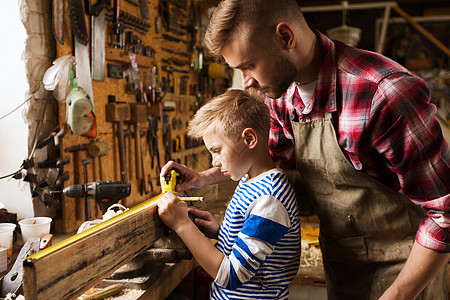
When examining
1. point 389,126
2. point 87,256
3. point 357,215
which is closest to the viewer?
point 87,256

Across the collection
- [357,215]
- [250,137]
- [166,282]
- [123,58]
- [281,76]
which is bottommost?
[166,282]

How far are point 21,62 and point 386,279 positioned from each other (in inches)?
89.6

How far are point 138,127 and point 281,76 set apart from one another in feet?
8.52

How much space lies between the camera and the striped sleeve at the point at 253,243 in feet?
4.29

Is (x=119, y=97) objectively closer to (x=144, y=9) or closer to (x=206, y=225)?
Answer: (x=144, y=9)

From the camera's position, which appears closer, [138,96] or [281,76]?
[281,76]

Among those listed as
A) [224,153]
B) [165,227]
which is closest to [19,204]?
[165,227]

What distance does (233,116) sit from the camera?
1.45 metres

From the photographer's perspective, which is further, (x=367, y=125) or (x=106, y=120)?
(x=106, y=120)

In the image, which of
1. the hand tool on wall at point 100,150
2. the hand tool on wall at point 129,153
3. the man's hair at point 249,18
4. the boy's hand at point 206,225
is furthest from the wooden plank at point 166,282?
the hand tool on wall at point 129,153

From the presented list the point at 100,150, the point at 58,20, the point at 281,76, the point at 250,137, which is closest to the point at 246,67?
the point at 281,76

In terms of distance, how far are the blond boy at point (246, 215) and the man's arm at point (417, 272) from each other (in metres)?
0.37

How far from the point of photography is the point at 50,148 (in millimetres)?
2609

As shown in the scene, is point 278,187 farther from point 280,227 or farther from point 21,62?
point 21,62
